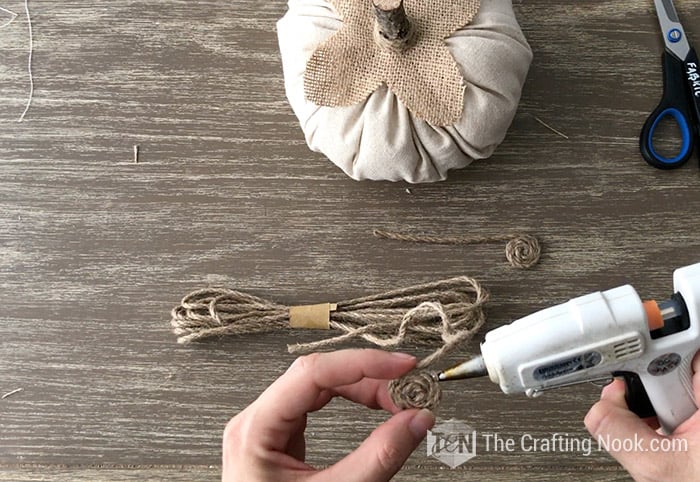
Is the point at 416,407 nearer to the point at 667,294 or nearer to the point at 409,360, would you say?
the point at 409,360

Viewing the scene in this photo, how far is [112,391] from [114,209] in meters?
0.25

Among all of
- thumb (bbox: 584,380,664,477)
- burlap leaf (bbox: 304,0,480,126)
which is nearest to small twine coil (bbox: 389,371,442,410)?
thumb (bbox: 584,380,664,477)

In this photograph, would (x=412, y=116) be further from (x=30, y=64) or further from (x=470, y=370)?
(x=30, y=64)

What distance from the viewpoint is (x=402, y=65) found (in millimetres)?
826

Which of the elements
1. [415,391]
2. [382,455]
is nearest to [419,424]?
[382,455]

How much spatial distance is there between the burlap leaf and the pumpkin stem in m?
0.01

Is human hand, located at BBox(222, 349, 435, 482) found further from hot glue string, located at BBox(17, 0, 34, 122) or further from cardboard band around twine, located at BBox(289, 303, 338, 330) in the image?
hot glue string, located at BBox(17, 0, 34, 122)

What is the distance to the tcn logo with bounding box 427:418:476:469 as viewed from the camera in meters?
0.89

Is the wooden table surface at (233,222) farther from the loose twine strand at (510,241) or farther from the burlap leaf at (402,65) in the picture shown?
the burlap leaf at (402,65)

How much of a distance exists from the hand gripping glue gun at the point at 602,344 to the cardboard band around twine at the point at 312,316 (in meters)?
0.26

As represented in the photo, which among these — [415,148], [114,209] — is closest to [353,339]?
[415,148]

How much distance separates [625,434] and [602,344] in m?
0.10

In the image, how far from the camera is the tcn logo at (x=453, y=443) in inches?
35.0

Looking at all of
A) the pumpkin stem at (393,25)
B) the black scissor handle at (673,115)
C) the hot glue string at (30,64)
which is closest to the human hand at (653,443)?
the black scissor handle at (673,115)
